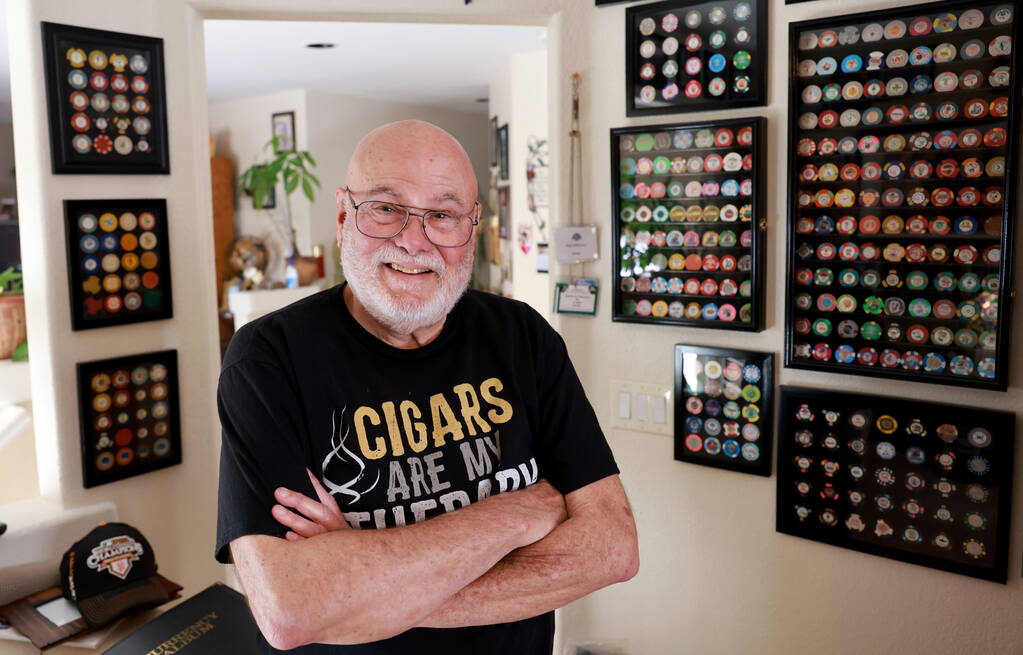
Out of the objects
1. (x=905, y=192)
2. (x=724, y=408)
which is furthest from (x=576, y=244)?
(x=905, y=192)

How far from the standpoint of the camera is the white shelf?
8.30 ft

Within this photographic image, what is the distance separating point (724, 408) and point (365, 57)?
14.2 ft

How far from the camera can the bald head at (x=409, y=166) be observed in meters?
1.24

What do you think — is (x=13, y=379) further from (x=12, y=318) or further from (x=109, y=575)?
(x=109, y=575)

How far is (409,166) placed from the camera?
1237 millimetres

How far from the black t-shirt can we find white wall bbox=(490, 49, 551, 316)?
3.59m

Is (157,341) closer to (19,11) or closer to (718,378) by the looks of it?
(19,11)

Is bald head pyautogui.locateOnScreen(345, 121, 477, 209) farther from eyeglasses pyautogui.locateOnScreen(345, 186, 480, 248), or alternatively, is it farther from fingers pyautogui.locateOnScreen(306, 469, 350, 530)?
fingers pyautogui.locateOnScreen(306, 469, 350, 530)

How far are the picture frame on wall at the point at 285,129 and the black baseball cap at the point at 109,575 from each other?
566 centimetres

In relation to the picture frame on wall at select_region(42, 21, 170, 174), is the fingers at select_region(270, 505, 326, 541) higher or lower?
lower

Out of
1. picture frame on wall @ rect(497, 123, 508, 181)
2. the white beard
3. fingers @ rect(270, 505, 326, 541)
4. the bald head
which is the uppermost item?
picture frame on wall @ rect(497, 123, 508, 181)

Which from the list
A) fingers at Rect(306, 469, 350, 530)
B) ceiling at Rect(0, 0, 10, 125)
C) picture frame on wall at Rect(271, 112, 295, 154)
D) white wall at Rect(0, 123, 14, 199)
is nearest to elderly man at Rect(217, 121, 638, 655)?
fingers at Rect(306, 469, 350, 530)

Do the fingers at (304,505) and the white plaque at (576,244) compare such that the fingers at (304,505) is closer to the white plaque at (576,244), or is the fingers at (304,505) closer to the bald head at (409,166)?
the bald head at (409,166)

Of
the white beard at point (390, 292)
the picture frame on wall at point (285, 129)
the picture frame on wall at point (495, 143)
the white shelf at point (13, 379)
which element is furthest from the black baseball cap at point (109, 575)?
the picture frame on wall at point (285, 129)
